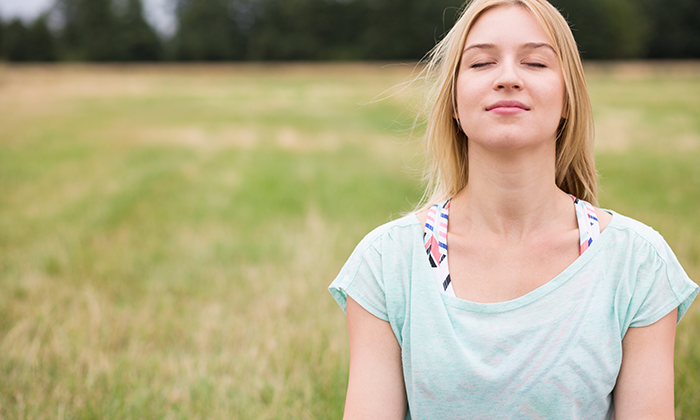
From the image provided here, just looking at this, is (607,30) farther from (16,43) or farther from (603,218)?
(603,218)

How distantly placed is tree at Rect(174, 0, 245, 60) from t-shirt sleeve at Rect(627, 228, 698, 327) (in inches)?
3069

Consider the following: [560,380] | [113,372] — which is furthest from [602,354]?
[113,372]

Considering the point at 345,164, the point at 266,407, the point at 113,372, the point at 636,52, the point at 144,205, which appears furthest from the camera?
the point at 636,52

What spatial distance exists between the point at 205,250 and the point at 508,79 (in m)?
5.18

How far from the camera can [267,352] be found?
3963 mm

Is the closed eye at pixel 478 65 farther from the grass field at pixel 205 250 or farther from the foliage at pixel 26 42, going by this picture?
the foliage at pixel 26 42

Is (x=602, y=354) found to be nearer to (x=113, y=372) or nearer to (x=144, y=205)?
(x=113, y=372)

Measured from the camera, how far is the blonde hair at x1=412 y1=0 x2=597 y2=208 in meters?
1.79

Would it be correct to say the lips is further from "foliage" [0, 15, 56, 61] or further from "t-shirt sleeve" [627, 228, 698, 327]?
"foliage" [0, 15, 56, 61]

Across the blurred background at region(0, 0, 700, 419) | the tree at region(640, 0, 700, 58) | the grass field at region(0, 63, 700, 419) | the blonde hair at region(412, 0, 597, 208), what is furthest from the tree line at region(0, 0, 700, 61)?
the blonde hair at region(412, 0, 597, 208)

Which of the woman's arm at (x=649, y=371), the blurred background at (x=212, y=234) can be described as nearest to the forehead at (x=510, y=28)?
the blurred background at (x=212, y=234)

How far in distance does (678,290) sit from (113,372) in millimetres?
3166

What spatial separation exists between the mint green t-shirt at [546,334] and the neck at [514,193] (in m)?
0.21

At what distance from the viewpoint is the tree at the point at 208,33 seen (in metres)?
74.7
